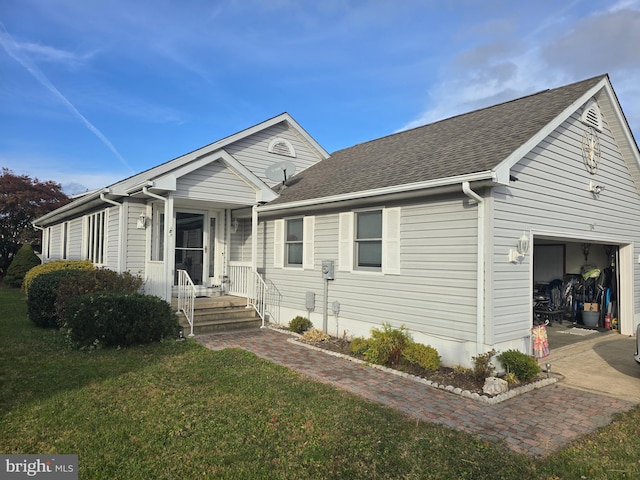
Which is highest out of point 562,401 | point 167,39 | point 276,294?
point 167,39

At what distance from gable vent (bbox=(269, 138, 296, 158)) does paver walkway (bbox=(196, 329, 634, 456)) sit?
27.8ft

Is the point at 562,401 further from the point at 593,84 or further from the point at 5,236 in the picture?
the point at 5,236

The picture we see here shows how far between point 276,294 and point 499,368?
19.9 feet

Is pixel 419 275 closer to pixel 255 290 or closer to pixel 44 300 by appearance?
pixel 255 290

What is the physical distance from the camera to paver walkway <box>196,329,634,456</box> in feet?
14.1

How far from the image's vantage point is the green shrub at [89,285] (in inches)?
328

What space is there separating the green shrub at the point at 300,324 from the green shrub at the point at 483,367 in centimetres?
442

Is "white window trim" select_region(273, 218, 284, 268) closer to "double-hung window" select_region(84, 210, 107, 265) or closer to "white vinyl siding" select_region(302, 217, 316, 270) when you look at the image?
"white vinyl siding" select_region(302, 217, 316, 270)

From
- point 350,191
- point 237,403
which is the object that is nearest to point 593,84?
point 350,191

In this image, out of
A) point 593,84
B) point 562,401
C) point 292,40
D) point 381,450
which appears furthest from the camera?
point 292,40

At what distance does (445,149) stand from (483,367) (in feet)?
14.7

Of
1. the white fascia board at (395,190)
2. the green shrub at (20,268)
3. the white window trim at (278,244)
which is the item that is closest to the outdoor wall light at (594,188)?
the white fascia board at (395,190)

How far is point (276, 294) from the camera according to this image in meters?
10.8

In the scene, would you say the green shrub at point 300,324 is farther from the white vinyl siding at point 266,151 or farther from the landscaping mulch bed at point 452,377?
the white vinyl siding at point 266,151
